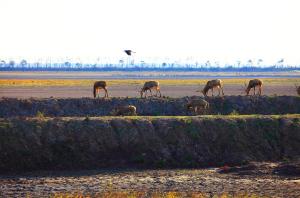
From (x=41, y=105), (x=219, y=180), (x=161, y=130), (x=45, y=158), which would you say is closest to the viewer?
(x=219, y=180)

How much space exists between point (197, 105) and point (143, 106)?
169 inches

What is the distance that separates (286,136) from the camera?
39.6 meters

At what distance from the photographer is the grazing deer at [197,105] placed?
44.8 metres

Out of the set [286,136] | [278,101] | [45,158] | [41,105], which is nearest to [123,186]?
[45,158]

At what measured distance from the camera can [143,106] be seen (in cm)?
4756

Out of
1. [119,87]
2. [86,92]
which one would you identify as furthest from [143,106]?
[119,87]

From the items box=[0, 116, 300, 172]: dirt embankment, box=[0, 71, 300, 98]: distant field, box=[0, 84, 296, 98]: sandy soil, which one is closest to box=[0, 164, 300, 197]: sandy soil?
box=[0, 116, 300, 172]: dirt embankment

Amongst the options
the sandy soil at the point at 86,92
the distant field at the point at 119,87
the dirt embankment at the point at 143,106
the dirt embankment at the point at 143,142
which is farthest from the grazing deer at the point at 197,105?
the distant field at the point at 119,87

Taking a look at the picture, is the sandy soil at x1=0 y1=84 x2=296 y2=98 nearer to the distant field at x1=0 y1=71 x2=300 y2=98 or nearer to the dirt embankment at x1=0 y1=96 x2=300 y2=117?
the distant field at x1=0 y1=71 x2=300 y2=98

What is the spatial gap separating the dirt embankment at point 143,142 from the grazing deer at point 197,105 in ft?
16.2

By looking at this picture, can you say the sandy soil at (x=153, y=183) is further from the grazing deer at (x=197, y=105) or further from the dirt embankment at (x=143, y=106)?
the dirt embankment at (x=143, y=106)

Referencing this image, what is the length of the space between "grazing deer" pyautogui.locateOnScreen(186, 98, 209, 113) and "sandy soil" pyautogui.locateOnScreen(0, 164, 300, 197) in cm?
985

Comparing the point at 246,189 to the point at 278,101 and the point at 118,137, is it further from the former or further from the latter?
the point at 278,101

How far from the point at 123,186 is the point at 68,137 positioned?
7.02 m
